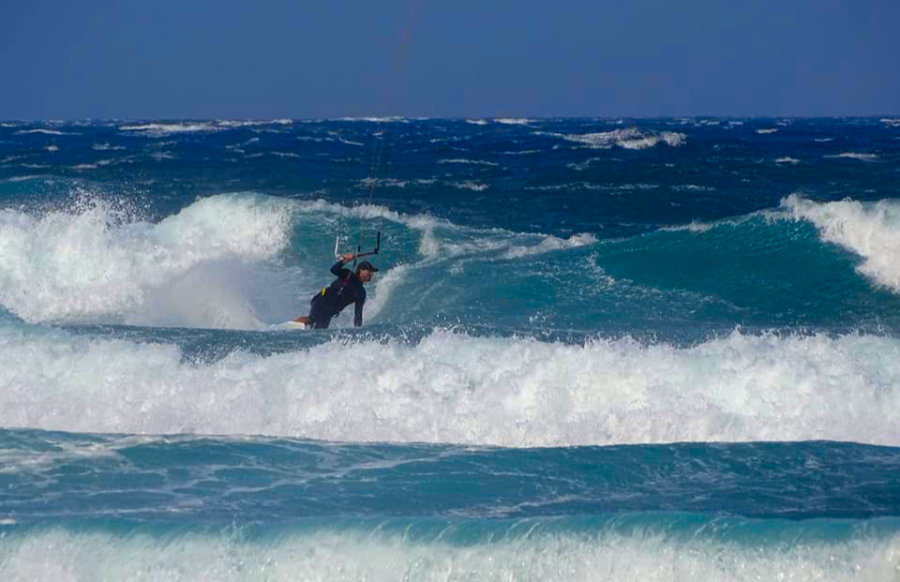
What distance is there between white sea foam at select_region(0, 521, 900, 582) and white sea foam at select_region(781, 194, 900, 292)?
11378 millimetres

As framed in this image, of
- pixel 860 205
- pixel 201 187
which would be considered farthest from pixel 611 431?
pixel 201 187

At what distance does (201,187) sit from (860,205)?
17.8 m

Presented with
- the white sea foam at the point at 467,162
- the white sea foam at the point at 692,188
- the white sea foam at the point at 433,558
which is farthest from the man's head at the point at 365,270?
the white sea foam at the point at 467,162

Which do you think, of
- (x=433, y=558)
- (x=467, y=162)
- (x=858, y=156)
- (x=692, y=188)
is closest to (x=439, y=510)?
(x=433, y=558)

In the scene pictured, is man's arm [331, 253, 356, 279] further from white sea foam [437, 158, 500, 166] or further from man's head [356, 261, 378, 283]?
white sea foam [437, 158, 500, 166]

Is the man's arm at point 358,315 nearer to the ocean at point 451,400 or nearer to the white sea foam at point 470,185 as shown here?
the ocean at point 451,400

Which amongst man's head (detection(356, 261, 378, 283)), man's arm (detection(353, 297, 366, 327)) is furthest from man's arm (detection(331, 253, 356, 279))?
man's arm (detection(353, 297, 366, 327))

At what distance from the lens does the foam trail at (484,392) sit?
956 centimetres

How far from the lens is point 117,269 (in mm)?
17172

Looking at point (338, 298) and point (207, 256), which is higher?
point (207, 256)

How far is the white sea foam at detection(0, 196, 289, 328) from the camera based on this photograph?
1611cm

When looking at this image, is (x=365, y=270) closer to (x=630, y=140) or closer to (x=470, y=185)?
(x=470, y=185)

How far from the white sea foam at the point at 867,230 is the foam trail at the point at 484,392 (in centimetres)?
656

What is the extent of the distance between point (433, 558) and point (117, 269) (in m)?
12.0
